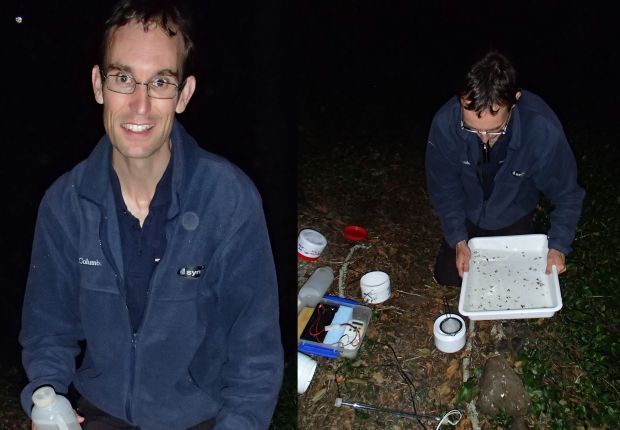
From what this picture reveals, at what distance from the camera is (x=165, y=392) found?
108 inches

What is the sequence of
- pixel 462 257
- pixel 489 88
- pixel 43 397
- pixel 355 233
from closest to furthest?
pixel 43 397
pixel 489 88
pixel 462 257
pixel 355 233

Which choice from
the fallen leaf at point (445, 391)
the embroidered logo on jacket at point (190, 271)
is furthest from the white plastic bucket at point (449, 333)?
the embroidered logo on jacket at point (190, 271)

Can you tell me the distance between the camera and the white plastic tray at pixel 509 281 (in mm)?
3965

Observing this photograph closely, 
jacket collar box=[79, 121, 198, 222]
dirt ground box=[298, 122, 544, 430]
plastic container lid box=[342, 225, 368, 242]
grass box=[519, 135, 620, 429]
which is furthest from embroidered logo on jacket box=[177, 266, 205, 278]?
plastic container lid box=[342, 225, 368, 242]

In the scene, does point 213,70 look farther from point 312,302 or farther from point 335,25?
point 335,25

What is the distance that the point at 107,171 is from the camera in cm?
247

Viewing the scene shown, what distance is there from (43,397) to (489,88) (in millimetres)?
2662

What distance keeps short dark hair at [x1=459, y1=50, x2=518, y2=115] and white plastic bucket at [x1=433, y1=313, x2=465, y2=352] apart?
4.66 ft

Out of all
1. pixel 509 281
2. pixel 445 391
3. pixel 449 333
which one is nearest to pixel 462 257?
pixel 509 281

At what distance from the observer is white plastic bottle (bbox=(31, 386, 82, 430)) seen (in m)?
2.25

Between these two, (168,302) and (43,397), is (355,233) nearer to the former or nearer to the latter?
(168,302)

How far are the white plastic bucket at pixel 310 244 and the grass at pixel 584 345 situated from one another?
64.8 inches

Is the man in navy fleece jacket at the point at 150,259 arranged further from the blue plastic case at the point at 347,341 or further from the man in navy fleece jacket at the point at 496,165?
the man in navy fleece jacket at the point at 496,165

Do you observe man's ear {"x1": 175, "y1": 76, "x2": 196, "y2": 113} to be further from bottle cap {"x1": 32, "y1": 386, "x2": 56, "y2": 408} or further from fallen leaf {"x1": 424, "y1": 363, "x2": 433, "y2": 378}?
fallen leaf {"x1": 424, "y1": 363, "x2": 433, "y2": 378}
